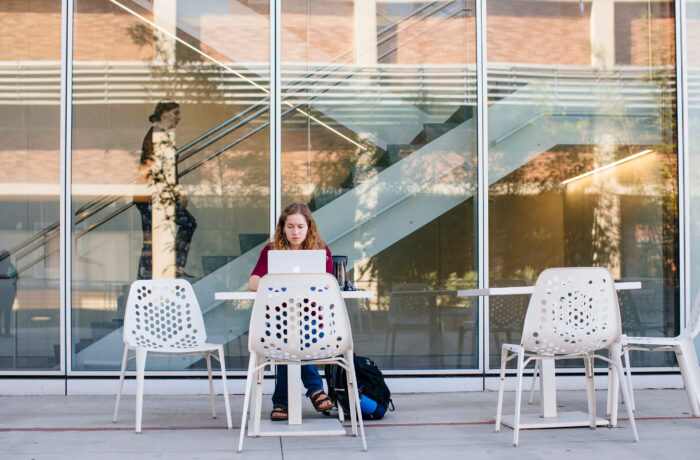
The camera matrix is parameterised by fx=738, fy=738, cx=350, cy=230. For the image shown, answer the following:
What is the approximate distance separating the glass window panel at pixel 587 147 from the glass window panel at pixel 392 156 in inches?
11.3

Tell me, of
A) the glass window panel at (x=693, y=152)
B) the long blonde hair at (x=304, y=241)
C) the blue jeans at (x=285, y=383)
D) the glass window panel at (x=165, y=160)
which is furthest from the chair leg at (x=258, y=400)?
the glass window panel at (x=693, y=152)

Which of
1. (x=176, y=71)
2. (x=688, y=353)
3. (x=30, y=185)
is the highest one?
(x=176, y=71)

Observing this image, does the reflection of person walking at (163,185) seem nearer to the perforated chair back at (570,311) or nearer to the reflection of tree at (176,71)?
the reflection of tree at (176,71)

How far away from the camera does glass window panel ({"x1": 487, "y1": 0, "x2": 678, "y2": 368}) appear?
541cm

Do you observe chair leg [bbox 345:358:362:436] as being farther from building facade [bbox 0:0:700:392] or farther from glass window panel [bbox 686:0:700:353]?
glass window panel [bbox 686:0:700:353]

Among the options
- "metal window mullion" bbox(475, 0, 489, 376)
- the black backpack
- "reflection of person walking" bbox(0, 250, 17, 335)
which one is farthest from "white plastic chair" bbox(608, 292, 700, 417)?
"reflection of person walking" bbox(0, 250, 17, 335)

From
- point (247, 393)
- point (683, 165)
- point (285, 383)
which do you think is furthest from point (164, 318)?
point (683, 165)

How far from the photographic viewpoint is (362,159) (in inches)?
212

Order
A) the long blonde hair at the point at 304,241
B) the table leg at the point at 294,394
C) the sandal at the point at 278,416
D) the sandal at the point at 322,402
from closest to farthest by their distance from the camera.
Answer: the table leg at the point at 294,394, the sandal at the point at 278,416, the sandal at the point at 322,402, the long blonde hair at the point at 304,241

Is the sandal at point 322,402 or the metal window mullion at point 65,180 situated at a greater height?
the metal window mullion at point 65,180

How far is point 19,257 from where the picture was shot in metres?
5.23

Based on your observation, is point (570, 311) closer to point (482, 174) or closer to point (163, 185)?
point (482, 174)

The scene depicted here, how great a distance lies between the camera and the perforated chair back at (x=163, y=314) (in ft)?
14.0

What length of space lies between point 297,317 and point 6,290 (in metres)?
2.81
